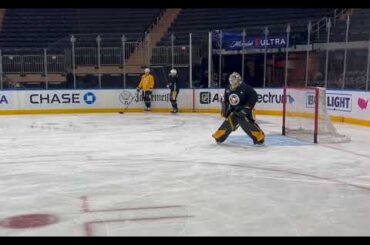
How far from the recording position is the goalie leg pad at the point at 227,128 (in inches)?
336

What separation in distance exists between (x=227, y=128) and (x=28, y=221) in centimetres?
500

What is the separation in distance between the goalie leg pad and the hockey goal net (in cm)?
149

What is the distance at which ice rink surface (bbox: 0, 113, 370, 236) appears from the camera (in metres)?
3.97

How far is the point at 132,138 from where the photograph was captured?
31.8ft

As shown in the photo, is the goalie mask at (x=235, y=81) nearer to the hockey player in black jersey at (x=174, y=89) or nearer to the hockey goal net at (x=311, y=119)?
the hockey goal net at (x=311, y=119)

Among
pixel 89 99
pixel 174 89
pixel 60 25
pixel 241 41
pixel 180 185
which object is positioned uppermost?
pixel 60 25

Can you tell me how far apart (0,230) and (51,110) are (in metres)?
11.5

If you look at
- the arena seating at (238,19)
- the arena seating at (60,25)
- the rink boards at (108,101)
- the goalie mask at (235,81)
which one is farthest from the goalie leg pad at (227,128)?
the arena seating at (60,25)

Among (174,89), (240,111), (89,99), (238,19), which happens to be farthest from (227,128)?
(238,19)

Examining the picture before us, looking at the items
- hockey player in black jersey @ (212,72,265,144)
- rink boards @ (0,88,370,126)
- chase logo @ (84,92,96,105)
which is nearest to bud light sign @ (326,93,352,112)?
rink boards @ (0,88,370,126)

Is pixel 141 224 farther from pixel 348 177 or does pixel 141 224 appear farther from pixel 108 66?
pixel 108 66

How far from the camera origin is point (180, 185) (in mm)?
5477

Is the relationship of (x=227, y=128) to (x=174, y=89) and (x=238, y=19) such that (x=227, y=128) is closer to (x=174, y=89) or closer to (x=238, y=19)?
(x=174, y=89)

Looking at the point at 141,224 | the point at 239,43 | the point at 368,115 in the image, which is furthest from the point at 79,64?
the point at 141,224
